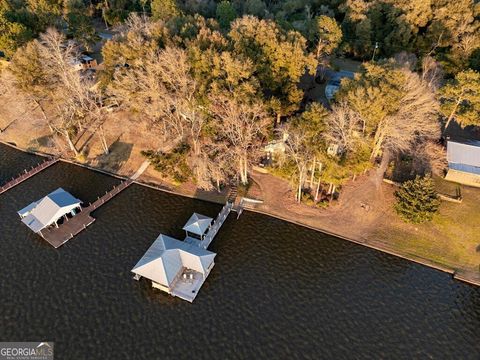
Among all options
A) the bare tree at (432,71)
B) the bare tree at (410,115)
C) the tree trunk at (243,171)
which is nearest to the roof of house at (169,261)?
the tree trunk at (243,171)

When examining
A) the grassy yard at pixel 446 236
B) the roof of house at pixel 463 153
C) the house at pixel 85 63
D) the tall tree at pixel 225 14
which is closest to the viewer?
the grassy yard at pixel 446 236

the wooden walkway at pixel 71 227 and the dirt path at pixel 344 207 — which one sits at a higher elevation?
the dirt path at pixel 344 207

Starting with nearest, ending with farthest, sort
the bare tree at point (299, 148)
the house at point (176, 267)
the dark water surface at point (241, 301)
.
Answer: the dark water surface at point (241, 301)
the house at point (176, 267)
the bare tree at point (299, 148)

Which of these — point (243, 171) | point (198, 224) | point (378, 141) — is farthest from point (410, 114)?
point (198, 224)

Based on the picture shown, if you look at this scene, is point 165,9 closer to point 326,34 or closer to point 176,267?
point 326,34

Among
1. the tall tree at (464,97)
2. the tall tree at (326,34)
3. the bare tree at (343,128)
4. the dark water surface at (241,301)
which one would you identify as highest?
the tall tree at (326,34)

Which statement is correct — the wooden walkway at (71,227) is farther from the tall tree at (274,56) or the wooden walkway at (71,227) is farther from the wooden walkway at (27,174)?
the tall tree at (274,56)

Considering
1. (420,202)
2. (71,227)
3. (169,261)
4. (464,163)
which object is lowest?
(71,227)
